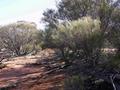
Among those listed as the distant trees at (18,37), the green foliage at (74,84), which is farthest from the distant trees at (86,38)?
the distant trees at (18,37)

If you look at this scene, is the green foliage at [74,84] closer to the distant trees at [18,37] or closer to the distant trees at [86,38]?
the distant trees at [86,38]

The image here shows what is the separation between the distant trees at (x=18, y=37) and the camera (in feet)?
166

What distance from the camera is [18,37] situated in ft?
169

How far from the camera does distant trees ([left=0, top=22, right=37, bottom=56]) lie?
1992 inches

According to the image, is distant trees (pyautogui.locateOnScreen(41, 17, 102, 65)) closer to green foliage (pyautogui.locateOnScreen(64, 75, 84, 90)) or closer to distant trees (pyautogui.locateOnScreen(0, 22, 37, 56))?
green foliage (pyautogui.locateOnScreen(64, 75, 84, 90))

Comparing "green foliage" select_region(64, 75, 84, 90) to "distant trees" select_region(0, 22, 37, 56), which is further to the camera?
"distant trees" select_region(0, 22, 37, 56)

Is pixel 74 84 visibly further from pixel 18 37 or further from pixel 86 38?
pixel 18 37

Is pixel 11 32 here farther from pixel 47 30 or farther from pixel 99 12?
pixel 99 12

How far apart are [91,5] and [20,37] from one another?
87.8 ft

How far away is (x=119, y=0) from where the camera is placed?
23.8 metres

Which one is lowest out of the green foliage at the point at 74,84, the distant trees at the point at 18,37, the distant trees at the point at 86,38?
the green foliage at the point at 74,84

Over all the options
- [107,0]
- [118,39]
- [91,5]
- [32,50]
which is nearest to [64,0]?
A: [91,5]

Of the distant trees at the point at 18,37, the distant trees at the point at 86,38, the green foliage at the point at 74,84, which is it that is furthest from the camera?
the distant trees at the point at 18,37

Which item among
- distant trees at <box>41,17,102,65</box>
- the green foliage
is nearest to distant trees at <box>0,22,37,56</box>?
distant trees at <box>41,17,102,65</box>
